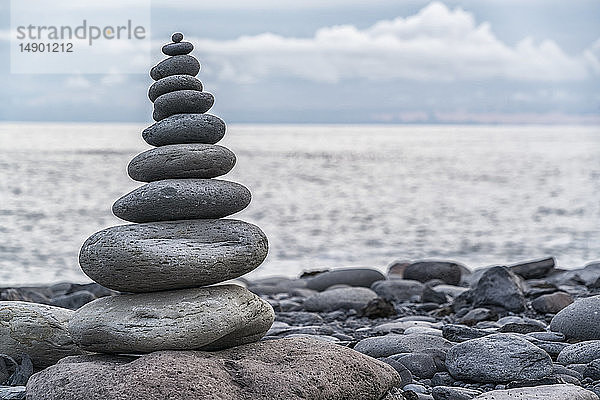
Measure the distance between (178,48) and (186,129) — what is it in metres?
0.52

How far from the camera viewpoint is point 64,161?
37.4 m

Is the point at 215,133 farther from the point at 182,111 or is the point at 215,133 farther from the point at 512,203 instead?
the point at 512,203

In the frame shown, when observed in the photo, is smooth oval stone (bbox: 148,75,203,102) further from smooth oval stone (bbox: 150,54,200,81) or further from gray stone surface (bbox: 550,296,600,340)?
gray stone surface (bbox: 550,296,600,340)

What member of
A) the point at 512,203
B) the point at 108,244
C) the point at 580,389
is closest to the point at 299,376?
the point at 108,244

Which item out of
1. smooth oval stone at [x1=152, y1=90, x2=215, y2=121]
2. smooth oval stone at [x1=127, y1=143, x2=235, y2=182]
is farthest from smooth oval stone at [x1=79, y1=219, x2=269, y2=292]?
smooth oval stone at [x1=152, y1=90, x2=215, y2=121]

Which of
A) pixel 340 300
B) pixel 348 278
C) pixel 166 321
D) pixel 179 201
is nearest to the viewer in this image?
pixel 166 321

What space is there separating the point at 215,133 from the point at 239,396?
155 cm

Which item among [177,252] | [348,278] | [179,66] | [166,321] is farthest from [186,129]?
[348,278]

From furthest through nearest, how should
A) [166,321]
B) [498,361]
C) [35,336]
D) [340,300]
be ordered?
[340,300]
[35,336]
[498,361]
[166,321]

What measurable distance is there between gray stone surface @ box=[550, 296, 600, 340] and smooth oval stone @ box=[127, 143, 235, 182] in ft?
10.1

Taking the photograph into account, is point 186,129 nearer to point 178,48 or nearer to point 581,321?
point 178,48

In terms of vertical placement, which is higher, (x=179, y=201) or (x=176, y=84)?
(x=176, y=84)

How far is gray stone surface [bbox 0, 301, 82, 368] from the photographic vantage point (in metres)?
5.23

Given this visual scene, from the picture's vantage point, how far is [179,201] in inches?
170
